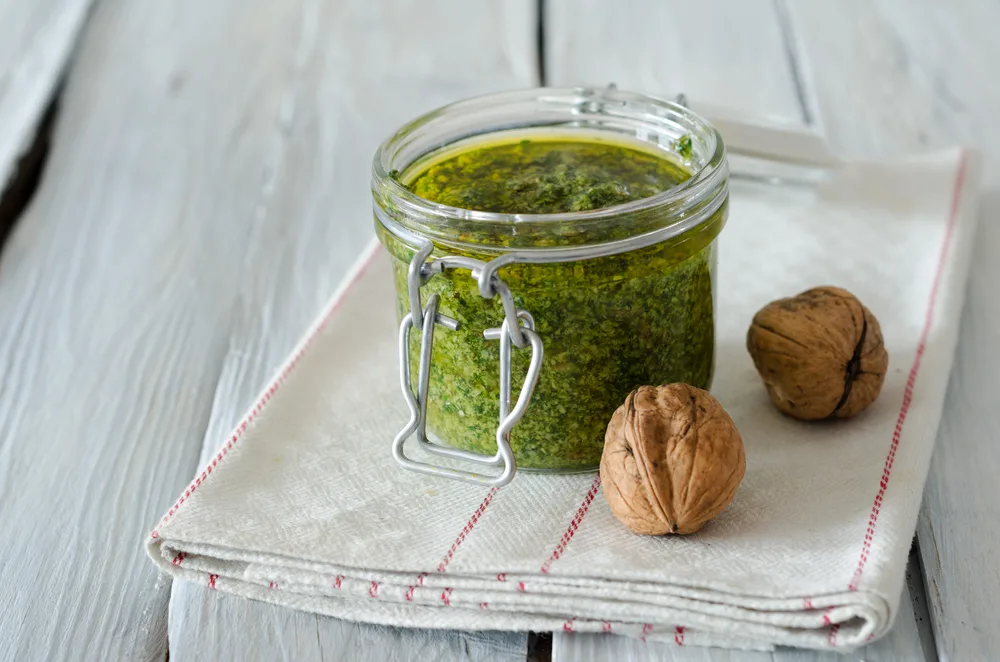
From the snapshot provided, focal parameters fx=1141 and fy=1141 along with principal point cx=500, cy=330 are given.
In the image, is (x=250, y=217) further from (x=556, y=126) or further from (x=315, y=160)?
(x=556, y=126)

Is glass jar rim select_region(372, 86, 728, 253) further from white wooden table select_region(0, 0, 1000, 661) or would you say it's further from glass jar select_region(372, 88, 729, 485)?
white wooden table select_region(0, 0, 1000, 661)

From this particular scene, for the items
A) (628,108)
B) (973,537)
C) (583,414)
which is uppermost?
(628,108)

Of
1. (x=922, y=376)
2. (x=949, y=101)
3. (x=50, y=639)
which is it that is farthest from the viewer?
(x=949, y=101)

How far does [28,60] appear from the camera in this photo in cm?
221

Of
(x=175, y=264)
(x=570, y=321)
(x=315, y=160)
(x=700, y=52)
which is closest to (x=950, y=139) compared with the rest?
(x=700, y=52)

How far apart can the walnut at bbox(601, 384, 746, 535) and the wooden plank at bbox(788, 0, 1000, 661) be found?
214 millimetres

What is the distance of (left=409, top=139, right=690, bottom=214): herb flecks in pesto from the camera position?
1070 mm

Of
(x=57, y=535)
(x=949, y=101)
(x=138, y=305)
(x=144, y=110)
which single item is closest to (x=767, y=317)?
(x=57, y=535)

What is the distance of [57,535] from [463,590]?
1.40ft

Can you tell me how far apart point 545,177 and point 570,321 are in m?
0.18

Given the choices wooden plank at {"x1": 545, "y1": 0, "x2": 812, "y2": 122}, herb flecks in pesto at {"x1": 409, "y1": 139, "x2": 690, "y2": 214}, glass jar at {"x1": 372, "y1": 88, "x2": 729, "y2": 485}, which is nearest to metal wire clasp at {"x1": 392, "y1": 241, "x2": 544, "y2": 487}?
glass jar at {"x1": 372, "y1": 88, "x2": 729, "y2": 485}

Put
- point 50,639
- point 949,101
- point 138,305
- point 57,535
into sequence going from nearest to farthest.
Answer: point 50,639 < point 57,535 < point 138,305 < point 949,101

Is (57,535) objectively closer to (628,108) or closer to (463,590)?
(463,590)

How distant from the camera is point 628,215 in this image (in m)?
0.99
